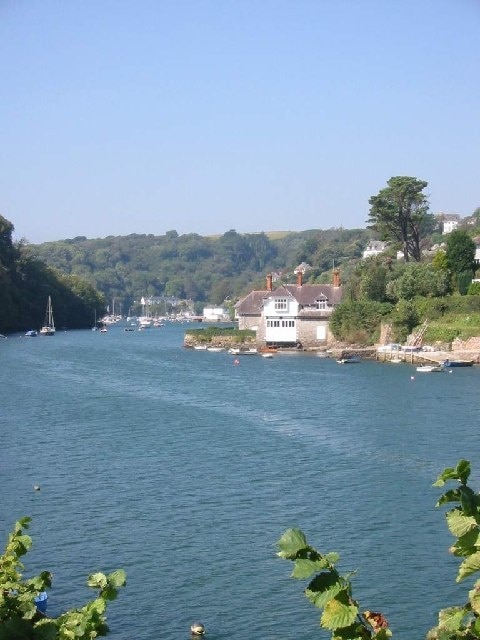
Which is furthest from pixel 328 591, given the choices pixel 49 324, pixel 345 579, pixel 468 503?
pixel 49 324

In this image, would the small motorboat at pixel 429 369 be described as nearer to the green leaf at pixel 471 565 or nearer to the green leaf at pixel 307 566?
the green leaf at pixel 471 565

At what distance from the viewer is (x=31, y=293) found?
101 m

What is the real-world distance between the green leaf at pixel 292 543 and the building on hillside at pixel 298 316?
59824 millimetres

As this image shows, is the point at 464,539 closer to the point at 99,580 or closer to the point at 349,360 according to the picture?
the point at 99,580

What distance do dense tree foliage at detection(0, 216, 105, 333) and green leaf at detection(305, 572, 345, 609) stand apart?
87789mm

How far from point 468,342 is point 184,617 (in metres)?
43.4

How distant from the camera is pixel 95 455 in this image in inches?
1040

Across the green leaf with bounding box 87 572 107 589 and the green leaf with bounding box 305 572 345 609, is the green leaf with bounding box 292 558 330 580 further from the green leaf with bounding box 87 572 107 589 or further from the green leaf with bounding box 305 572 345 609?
the green leaf with bounding box 87 572 107 589

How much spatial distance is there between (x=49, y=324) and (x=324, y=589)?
99.3 metres

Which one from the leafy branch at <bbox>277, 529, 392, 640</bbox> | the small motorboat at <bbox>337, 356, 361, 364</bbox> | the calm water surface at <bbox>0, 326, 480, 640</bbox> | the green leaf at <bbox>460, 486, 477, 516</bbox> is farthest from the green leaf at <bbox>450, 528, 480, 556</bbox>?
the small motorboat at <bbox>337, 356, 361, 364</bbox>

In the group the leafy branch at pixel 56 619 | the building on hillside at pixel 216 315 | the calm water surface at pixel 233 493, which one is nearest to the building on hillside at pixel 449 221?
the building on hillside at pixel 216 315

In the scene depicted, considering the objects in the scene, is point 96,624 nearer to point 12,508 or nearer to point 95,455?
point 12,508

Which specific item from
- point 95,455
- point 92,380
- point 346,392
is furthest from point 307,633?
point 92,380

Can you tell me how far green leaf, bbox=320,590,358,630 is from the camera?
505 centimetres
